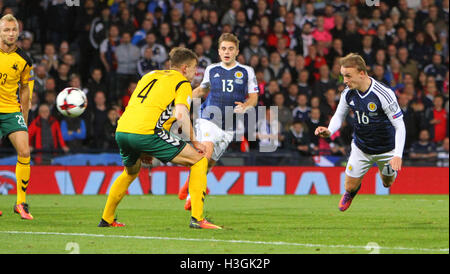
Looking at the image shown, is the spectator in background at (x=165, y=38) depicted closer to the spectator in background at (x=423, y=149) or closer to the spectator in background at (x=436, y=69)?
the spectator in background at (x=423, y=149)

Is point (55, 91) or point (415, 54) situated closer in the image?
point (55, 91)

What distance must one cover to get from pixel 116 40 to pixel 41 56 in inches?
68.1

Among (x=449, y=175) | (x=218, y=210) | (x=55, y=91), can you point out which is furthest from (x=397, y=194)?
(x=55, y=91)

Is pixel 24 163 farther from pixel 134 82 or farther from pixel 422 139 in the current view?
pixel 422 139

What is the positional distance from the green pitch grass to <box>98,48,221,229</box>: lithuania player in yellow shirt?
0.64 m

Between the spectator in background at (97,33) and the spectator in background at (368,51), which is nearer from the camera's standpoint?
the spectator in background at (97,33)

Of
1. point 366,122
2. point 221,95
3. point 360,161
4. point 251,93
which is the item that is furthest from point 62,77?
point 366,122

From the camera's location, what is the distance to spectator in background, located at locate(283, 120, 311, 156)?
17234 millimetres

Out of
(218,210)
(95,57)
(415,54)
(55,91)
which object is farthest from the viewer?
(415,54)

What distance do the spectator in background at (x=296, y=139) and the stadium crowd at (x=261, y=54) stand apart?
2 centimetres

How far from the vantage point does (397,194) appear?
1725 cm

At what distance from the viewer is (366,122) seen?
9.98 metres

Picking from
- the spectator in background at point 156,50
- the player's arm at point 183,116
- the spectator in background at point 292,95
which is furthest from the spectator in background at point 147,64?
the player's arm at point 183,116

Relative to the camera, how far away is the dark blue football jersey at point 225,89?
11.7 m
